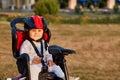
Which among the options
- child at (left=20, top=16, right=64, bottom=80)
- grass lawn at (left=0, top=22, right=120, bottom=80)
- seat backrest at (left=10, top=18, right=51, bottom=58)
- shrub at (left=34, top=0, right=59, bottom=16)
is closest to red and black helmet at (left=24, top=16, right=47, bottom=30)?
child at (left=20, top=16, right=64, bottom=80)

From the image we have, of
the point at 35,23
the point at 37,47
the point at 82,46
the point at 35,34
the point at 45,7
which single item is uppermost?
the point at 35,23

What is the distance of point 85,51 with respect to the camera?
10336 mm

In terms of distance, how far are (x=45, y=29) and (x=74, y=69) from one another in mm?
3399

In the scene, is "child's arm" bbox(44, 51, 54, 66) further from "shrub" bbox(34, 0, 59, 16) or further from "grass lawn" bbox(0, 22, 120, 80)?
"shrub" bbox(34, 0, 59, 16)

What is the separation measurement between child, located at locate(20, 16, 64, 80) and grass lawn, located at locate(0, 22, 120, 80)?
2214 millimetres

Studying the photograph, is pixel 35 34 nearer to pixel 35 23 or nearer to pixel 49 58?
pixel 35 23

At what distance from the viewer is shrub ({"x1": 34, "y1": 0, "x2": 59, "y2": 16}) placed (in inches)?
756

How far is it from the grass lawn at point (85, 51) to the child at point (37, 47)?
2.21m

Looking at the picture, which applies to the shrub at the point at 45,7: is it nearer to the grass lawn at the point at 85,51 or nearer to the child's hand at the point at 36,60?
the grass lawn at the point at 85,51

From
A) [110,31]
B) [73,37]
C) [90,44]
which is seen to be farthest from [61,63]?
[110,31]

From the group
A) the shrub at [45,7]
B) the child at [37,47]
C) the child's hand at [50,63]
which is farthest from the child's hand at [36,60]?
the shrub at [45,7]

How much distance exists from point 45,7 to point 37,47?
14572mm

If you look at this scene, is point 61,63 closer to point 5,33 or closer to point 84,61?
point 84,61

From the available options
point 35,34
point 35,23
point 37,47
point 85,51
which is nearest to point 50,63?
point 37,47
